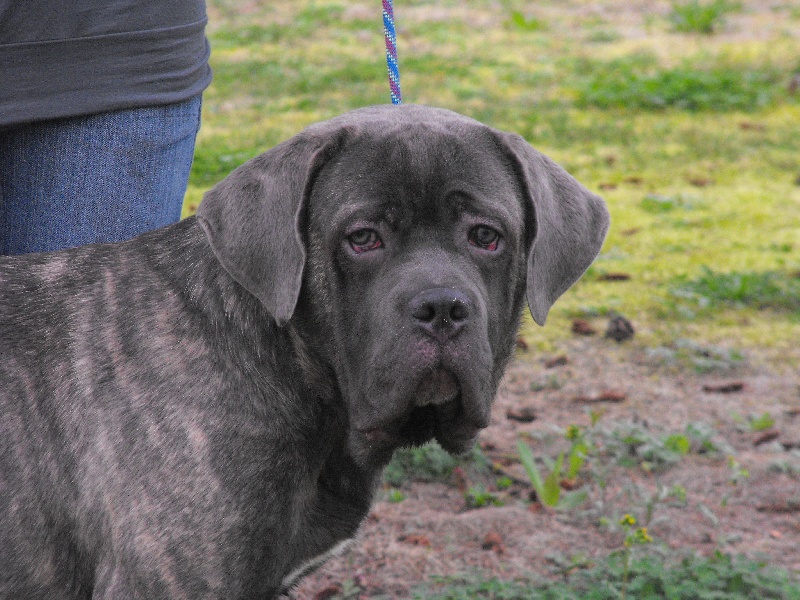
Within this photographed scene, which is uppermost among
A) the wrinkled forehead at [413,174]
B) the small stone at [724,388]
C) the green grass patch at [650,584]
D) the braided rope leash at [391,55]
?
the braided rope leash at [391,55]

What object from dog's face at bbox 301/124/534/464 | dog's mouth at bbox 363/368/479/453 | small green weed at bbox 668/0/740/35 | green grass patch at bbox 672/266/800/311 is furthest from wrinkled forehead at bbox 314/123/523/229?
small green weed at bbox 668/0/740/35

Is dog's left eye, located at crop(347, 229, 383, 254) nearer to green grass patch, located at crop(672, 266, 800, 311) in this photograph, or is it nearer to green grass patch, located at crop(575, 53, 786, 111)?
green grass patch, located at crop(672, 266, 800, 311)

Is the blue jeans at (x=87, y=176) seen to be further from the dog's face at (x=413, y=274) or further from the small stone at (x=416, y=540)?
the small stone at (x=416, y=540)

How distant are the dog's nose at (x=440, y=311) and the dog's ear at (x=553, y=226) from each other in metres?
0.38

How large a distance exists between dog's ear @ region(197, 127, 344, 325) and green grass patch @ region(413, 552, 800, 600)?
1.53m

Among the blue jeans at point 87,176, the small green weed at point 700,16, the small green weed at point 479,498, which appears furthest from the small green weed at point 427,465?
the small green weed at point 700,16

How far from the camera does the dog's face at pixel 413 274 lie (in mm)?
2922

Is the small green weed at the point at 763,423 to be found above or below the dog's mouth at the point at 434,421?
below

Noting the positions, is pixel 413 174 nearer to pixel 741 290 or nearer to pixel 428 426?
pixel 428 426

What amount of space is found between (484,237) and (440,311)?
390 millimetres

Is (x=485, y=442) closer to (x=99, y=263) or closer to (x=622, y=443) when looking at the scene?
(x=622, y=443)

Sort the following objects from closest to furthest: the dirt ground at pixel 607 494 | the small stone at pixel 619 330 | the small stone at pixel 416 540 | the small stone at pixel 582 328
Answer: the dirt ground at pixel 607 494, the small stone at pixel 416 540, the small stone at pixel 619 330, the small stone at pixel 582 328

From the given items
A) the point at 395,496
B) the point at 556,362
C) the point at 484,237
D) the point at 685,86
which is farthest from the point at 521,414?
the point at 685,86

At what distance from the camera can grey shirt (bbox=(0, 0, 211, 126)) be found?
137 inches
